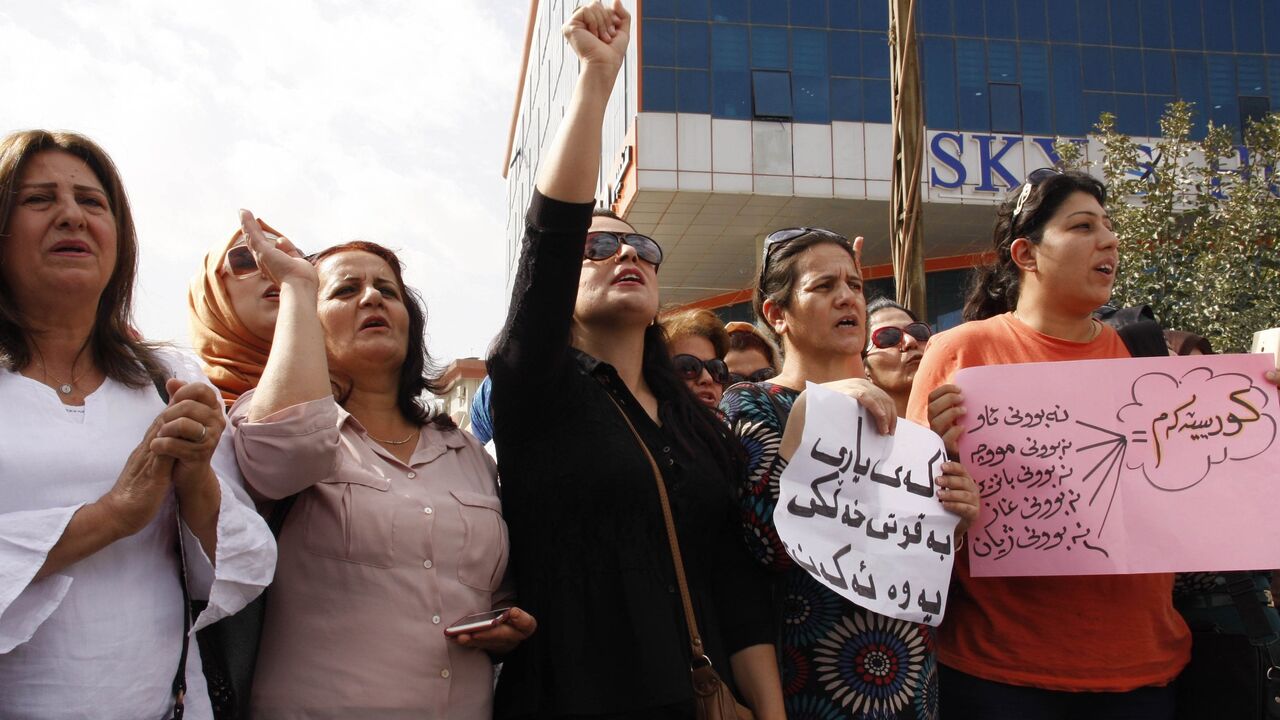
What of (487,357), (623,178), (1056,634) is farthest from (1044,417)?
(623,178)

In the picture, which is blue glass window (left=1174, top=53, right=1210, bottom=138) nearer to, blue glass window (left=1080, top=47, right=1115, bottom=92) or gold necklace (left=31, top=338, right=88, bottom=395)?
blue glass window (left=1080, top=47, right=1115, bottom=92)

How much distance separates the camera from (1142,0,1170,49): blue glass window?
22.5m

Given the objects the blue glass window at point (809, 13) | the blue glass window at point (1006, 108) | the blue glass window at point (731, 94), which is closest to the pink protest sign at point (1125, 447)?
the blue glass window at point (731, 94)

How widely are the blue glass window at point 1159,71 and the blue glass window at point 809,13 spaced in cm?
751

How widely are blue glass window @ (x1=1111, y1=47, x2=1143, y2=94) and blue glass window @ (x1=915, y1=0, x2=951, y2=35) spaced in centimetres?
335

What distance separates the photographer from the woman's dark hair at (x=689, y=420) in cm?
249

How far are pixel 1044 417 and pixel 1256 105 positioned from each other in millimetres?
24269

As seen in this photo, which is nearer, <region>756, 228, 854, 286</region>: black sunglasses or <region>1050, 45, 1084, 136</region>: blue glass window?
<region>756, 228, 854, 286</region>: black sunglasses

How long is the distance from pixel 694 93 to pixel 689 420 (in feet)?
59.5

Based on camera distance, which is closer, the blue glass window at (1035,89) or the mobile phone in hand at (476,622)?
the mobile phone in hand at (476,622)

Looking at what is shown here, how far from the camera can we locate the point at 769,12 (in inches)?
810

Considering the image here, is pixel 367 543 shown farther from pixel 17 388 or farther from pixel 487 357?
pixel 17 388

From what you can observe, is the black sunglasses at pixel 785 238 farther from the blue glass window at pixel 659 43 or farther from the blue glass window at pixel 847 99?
the blue glass window at pixel 847 99

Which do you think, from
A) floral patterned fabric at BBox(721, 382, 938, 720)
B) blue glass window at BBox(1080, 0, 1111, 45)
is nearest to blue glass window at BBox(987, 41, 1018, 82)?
blue glass window at BBox(1080, 0, 1111, 45)
